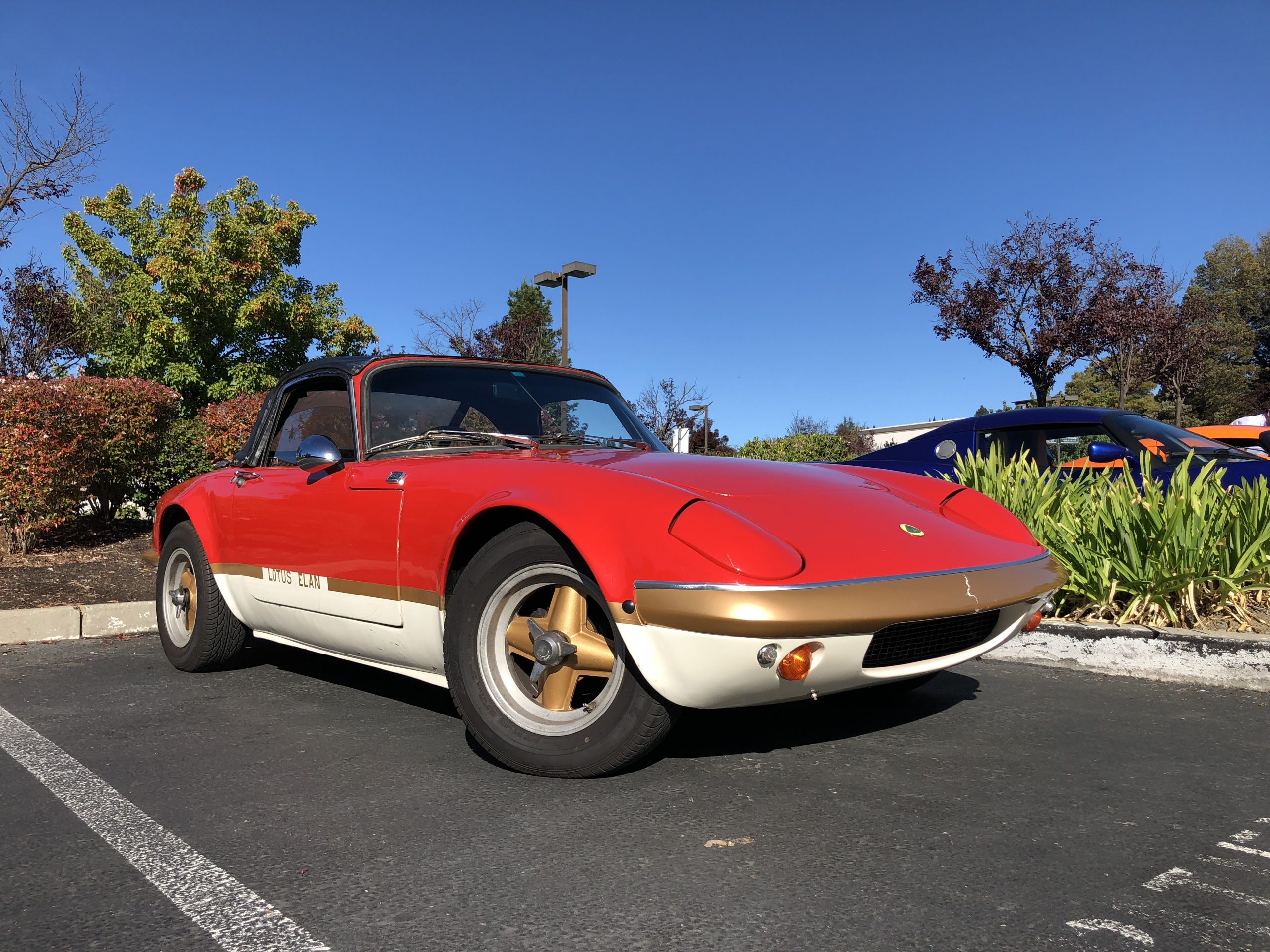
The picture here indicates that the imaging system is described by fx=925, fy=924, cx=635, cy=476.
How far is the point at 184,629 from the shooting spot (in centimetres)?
464

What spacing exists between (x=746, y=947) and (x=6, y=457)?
740cm

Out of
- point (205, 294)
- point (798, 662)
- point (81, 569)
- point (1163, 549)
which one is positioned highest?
point (205, 294)

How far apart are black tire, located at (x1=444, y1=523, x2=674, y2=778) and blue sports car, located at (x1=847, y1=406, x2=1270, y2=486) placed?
3.98 metres

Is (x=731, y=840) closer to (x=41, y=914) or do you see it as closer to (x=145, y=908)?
(x=145, y=908)

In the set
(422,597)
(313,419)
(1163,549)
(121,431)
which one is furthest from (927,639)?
(121,431)

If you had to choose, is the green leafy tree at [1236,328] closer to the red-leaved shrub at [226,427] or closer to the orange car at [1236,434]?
the orange car at [1236,434]

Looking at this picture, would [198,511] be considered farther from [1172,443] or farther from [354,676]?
[1172,443]

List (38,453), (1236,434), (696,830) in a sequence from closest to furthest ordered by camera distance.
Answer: (696,830) < (38,453) < (1236,434)

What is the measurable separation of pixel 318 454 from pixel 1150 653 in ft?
12.5

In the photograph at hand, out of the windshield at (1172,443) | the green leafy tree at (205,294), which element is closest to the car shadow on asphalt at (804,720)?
the windshield at (1172,443)

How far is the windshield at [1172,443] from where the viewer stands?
630cm

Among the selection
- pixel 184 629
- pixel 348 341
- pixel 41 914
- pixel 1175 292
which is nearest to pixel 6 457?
pixel 184 629

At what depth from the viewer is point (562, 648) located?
107 inches

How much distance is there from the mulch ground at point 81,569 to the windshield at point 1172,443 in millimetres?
6580
